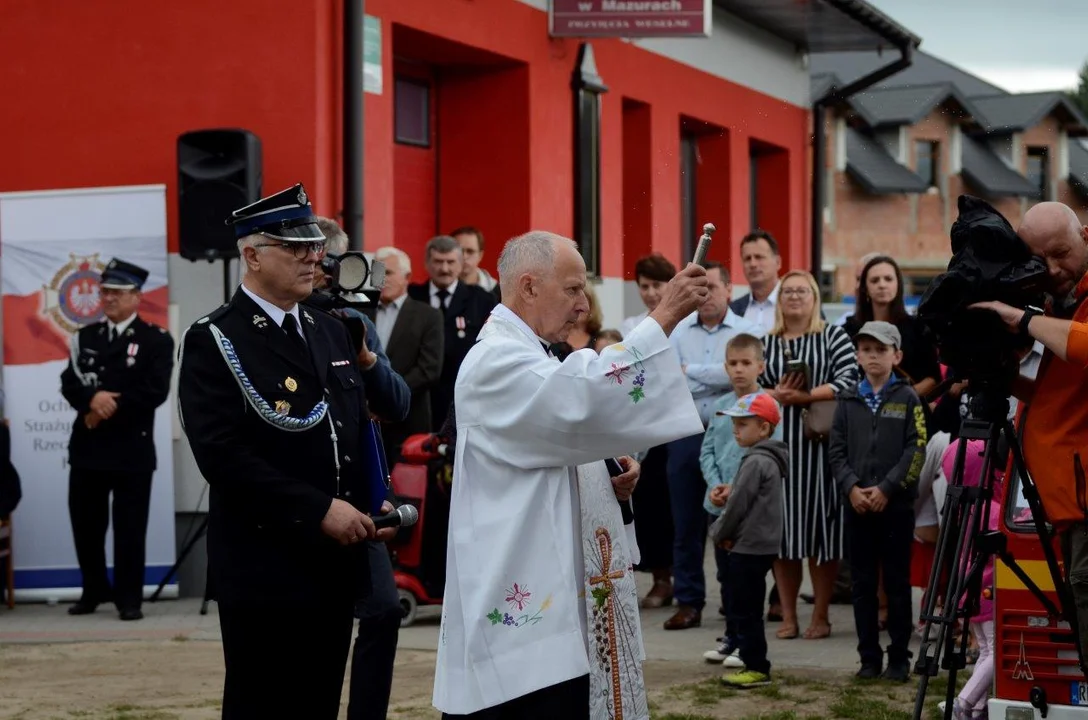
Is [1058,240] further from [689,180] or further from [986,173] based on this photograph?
[986,173]

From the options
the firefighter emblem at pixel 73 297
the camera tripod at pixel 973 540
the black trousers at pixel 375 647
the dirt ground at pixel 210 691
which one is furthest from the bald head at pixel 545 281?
the firefighter emblem at pixel 73 297

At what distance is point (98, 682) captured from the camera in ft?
28.7

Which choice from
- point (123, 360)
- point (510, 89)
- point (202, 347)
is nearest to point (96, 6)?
point (123, 360)

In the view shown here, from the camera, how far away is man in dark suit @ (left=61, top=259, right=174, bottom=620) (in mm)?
10992

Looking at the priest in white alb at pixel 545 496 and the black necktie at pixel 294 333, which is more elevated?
the black necktie at pixel 294 333

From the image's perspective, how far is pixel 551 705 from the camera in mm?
4633

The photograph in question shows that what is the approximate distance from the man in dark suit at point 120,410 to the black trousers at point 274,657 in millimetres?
5877

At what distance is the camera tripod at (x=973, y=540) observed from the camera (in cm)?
549

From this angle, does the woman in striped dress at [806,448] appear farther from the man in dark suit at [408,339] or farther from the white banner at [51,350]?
the white banner at [51,350]

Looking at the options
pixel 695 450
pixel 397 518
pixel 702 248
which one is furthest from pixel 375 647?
pixel 695 450

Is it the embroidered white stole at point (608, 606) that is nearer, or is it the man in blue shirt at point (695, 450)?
the embroidered white stole at point (608, 606)

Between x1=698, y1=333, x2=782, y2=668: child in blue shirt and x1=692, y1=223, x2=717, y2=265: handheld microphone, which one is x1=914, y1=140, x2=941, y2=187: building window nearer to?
x1=698, y1=333, x2=782, y2=668: child in blue shirt

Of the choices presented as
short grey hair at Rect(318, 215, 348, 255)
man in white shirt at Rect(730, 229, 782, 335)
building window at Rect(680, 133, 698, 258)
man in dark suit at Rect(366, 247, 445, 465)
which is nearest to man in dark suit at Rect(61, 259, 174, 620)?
man in dark suit at Rect(366, 247, 445, 465)

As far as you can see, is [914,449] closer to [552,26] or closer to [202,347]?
[202,347]
